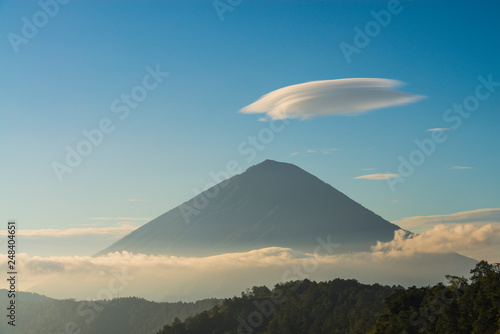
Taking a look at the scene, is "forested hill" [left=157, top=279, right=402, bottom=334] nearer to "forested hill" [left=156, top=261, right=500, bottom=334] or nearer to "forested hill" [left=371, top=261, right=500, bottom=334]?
"forested hill" [left=156, top=261, right=500, bottom=334]

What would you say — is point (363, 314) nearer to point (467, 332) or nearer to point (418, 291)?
point (418, 291)

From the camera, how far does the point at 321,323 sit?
18675 centimetres

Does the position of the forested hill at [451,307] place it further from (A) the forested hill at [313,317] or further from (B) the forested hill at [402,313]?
(A) the forested hill at [313,317]

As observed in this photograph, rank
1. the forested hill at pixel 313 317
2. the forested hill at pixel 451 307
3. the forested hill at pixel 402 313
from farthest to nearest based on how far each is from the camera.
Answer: the forested hill at pixel 313 317 → the forested hill at pixel 402 313 → the forested hill at pixel 451 307

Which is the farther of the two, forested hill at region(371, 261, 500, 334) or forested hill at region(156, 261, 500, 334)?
forested hill at region(156, 261, 500, 334)

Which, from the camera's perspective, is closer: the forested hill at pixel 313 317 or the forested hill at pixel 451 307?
the forested hill at pixel 451 307

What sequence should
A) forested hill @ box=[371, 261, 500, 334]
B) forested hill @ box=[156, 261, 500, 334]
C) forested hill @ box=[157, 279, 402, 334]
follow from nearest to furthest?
forested hill @ box=[371, 261, 500, 334], forested hill @ box=[156, 261, 500, 334], forested hill @ box=[157, 279, 402, 334]

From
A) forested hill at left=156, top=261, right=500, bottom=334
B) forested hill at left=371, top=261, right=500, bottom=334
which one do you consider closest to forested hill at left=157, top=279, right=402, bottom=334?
forested hill at left=156, top=261, right=500, bottom=334

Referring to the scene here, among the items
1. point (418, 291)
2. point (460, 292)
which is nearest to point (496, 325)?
point (460, 292)

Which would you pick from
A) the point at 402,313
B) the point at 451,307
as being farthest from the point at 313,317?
the point at 451,307

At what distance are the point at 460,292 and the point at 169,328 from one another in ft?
377

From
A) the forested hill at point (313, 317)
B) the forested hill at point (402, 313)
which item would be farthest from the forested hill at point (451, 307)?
the forested hill at point (313, 317)

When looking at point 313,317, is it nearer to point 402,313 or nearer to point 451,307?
point 402,313

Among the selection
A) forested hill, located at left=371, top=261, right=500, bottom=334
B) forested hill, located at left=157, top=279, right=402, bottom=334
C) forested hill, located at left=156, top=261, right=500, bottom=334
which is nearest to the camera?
forested hill, located at left=371, top=261, right=500, bottom=334
